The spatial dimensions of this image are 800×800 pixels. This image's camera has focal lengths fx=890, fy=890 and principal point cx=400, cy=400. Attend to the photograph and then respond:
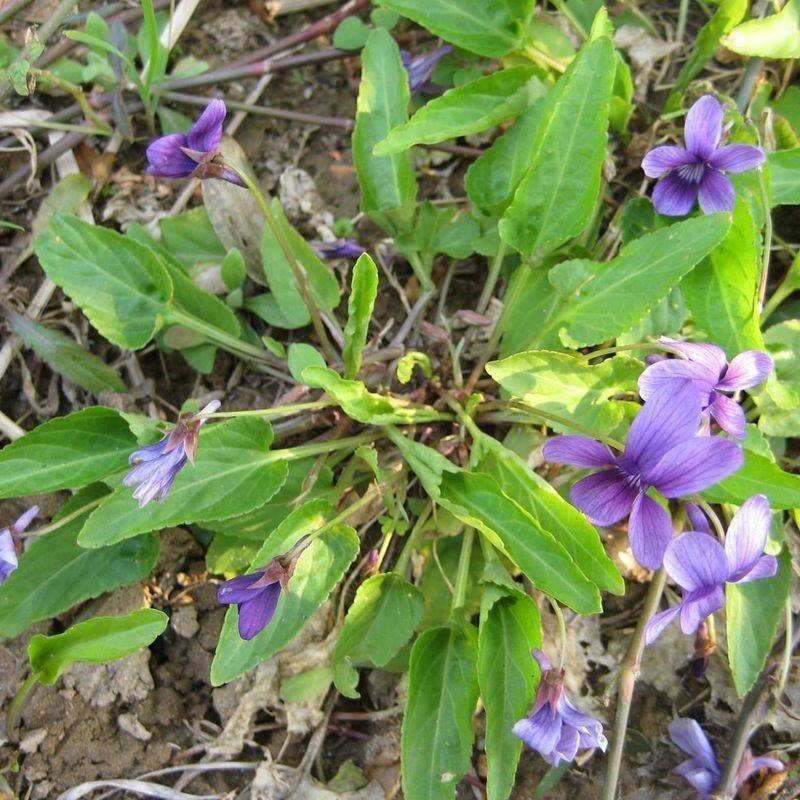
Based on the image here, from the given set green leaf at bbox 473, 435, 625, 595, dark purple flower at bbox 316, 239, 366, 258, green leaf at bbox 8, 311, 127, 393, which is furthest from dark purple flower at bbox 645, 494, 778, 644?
green leaf at bbox 8, 311, 127, 393

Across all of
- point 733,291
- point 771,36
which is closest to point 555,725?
point 733,291

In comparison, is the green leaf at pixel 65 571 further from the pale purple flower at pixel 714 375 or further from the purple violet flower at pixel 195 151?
the pale purple flower at pixel 714 375

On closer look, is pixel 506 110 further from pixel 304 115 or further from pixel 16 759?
pixel 16 759

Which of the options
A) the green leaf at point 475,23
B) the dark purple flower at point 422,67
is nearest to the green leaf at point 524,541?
the green leaf at point 475,23

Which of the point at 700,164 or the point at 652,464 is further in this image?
the point at 700,164

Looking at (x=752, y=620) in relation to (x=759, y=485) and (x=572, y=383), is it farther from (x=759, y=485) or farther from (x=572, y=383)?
(x=572, y=383)

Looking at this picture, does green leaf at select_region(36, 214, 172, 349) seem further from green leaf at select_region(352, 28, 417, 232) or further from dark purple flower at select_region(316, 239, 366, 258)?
green leaf at select_region(352, 28, 417, 232)
